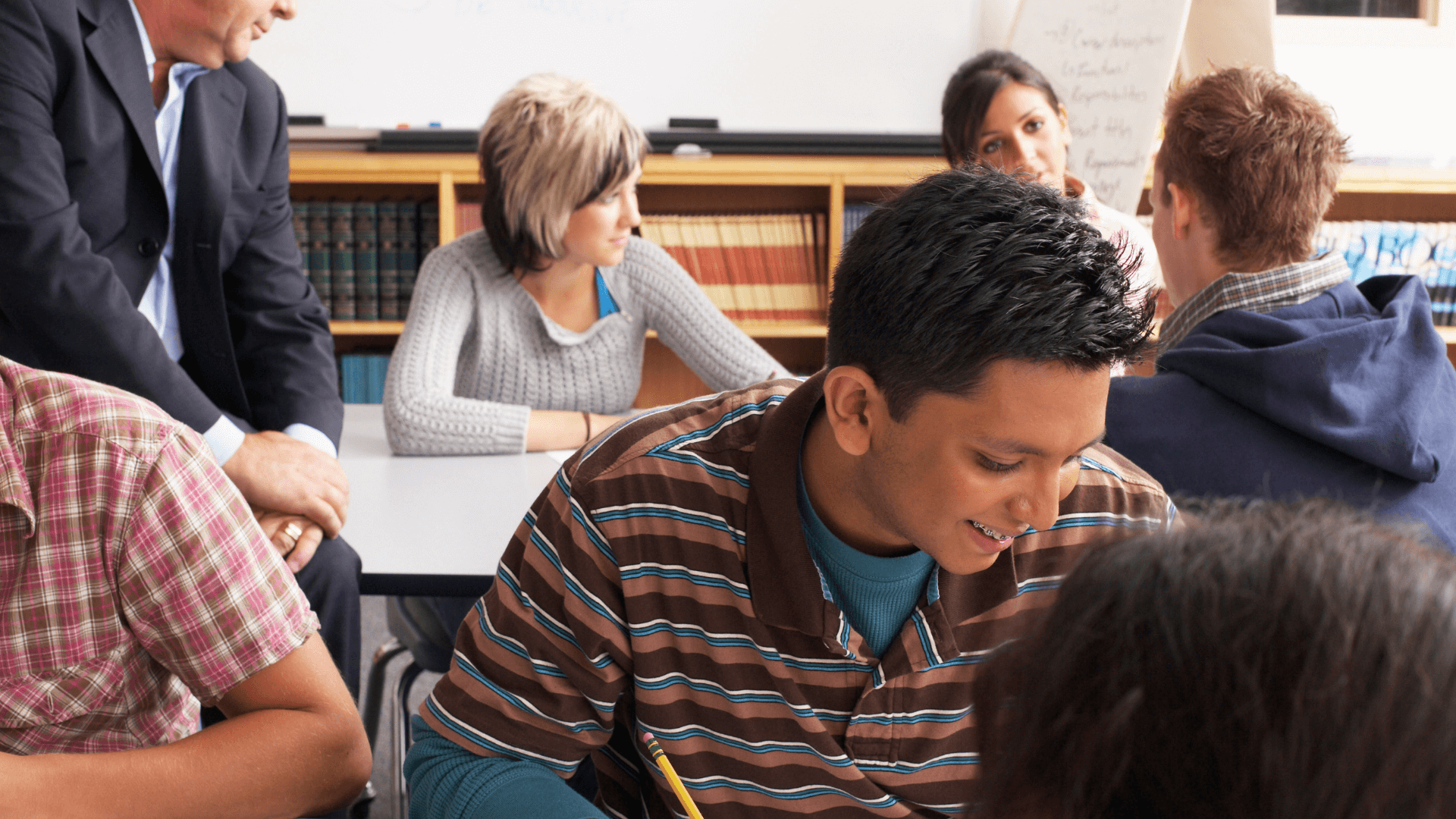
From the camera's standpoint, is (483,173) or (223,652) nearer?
(223,652)

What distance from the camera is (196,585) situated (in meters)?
0.91

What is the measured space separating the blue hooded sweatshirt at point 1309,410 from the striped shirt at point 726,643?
1.77ft

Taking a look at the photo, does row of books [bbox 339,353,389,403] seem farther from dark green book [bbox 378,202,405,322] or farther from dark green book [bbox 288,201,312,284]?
dark green book [bbox 288,201,312,284]

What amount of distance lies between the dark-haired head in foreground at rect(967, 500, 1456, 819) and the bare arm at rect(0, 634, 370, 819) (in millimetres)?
708

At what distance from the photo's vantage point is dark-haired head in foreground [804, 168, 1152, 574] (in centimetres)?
81


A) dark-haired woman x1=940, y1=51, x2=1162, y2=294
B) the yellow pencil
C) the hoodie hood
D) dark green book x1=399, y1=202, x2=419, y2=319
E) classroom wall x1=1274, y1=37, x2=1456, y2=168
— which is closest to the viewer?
the yellow pencil

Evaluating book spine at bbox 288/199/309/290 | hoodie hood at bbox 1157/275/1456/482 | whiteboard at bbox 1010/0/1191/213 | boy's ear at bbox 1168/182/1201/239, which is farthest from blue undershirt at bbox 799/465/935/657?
book spine at bbox 288/199/309/290

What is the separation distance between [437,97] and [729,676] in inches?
119

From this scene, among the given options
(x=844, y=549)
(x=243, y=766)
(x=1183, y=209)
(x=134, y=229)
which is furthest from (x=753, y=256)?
(x=243, y=766)

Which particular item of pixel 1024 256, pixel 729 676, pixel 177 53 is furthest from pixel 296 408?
pixel 1024 256

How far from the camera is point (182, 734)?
101cm

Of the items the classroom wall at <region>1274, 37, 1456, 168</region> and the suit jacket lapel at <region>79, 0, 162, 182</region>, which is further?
the classroom wall at <region>1274, 37, 1456, 168</region>

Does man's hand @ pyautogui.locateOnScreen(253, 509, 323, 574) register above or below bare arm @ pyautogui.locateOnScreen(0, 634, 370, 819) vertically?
below

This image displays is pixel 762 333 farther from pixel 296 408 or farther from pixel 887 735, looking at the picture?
pixel 887 735
